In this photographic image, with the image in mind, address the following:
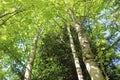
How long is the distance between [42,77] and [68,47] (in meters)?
2.29

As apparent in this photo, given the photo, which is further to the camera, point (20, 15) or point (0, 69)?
point (0, 69)

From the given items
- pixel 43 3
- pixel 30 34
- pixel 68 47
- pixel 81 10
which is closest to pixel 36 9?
pixel 43 3

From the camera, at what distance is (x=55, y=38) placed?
556 inches

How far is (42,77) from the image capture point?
13.0m

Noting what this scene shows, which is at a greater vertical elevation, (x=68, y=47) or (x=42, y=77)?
(x=68, y=47)

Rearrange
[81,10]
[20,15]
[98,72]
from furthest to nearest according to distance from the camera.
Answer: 1. [81,10]
2. [20,15]
3. [98,72]

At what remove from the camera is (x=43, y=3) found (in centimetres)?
980

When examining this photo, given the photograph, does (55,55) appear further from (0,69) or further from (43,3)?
(43,3)

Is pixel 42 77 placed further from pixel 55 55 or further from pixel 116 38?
pixel 116 38

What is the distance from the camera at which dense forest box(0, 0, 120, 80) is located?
9445mm

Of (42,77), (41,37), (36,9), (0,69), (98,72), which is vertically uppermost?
(41,37)

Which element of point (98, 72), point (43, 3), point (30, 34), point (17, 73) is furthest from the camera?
point (30, 34)

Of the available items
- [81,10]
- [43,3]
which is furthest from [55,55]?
[43,3]

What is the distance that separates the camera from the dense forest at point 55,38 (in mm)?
9445
